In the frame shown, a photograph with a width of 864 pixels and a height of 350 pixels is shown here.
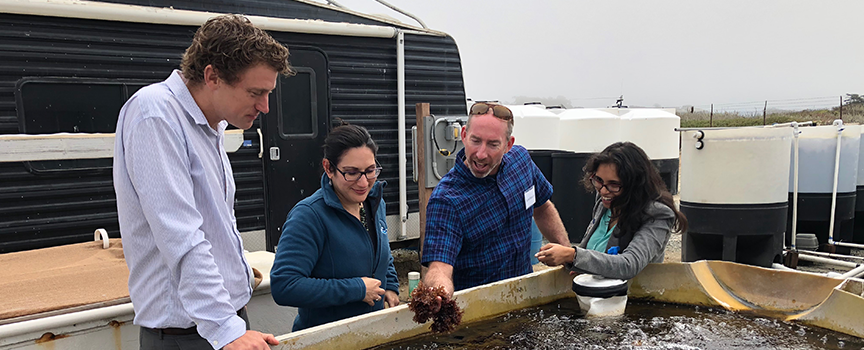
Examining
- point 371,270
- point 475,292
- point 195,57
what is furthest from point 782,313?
point 195,57

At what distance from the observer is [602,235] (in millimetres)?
3139

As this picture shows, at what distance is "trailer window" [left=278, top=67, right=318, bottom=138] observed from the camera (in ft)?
17.5

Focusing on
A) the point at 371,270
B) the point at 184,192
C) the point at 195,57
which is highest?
the point at 195,57

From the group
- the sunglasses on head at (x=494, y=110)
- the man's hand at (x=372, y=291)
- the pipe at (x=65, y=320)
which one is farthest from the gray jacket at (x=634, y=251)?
the pipe at (x=65, y=320)

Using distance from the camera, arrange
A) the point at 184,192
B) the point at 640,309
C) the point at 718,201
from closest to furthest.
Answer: the point at 184,192, the point at 640,309, the point at 718,201

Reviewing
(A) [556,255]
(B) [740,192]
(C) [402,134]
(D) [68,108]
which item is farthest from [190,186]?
(B) [740,192]

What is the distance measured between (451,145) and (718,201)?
251 cm

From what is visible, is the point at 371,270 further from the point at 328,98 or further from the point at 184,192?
the point at 328,98

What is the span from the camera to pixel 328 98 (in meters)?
5.53

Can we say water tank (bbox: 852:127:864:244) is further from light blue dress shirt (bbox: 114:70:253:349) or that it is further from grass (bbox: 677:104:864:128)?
grass (bbox: 677:104:864:128)

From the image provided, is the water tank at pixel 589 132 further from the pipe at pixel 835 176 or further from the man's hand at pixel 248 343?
the man's hand at pixel 248 343

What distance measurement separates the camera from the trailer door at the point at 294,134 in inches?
208

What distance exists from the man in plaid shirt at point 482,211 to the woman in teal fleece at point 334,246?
1.05 feet

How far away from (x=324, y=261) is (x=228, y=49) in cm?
105
